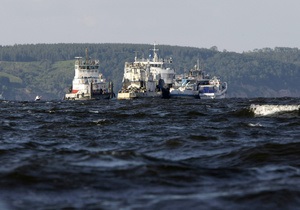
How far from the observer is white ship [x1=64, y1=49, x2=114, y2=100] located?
169625 millimetres

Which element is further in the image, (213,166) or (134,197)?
(213,166)

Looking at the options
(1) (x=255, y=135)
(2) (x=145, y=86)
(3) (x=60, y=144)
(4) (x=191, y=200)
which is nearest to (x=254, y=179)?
(4) (x=191, y=200)

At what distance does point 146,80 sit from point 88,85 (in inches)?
515

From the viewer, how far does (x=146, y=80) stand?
17388 cm

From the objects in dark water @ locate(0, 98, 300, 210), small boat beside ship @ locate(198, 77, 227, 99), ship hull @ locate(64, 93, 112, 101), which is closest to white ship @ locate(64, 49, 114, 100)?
ship hull @ locate(64, 93, 112, 101)

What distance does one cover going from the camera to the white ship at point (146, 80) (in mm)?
169875

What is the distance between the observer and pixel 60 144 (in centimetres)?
2969

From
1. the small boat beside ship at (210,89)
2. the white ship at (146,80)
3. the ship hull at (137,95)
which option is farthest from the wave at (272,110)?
the small boat beside ship at (210,89)

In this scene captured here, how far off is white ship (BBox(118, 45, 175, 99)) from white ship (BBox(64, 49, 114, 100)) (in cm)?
480

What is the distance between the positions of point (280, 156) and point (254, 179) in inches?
216

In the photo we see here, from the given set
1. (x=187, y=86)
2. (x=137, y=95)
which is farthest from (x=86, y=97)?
(x=187, y=86)

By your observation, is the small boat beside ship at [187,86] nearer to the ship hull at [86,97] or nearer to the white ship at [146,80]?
the white ship at [146,80]

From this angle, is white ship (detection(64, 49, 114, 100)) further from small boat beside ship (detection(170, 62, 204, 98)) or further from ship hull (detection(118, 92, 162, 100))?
small boat beside ship (detection(170, 62, 204, 98))

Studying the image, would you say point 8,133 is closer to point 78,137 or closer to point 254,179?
point 78,137
